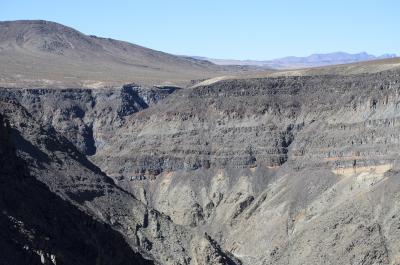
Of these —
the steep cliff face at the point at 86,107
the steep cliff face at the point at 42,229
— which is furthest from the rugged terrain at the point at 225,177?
the steep cliff face at the point at 86,107

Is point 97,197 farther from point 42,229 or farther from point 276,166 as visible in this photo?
point 276,166

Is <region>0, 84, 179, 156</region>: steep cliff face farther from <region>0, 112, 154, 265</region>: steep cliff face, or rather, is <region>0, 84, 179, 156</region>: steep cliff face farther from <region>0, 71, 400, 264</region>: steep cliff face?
<region>0, 112, 154, 265</region>: steep cliff face

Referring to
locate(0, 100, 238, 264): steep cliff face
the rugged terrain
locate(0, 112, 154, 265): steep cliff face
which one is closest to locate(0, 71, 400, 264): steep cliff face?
the rugged terrain

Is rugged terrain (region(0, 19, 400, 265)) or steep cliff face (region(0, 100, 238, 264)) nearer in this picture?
rugged terrain (region(0, 19, 400, 265))

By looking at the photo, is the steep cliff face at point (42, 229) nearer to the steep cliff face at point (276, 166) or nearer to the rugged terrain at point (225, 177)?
the rugged terrain at point (225, 177)

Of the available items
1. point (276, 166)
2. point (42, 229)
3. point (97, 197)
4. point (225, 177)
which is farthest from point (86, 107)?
point (42, 229)

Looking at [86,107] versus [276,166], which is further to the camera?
[86,107]

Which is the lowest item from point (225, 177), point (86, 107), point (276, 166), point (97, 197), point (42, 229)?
point (225, 177)
